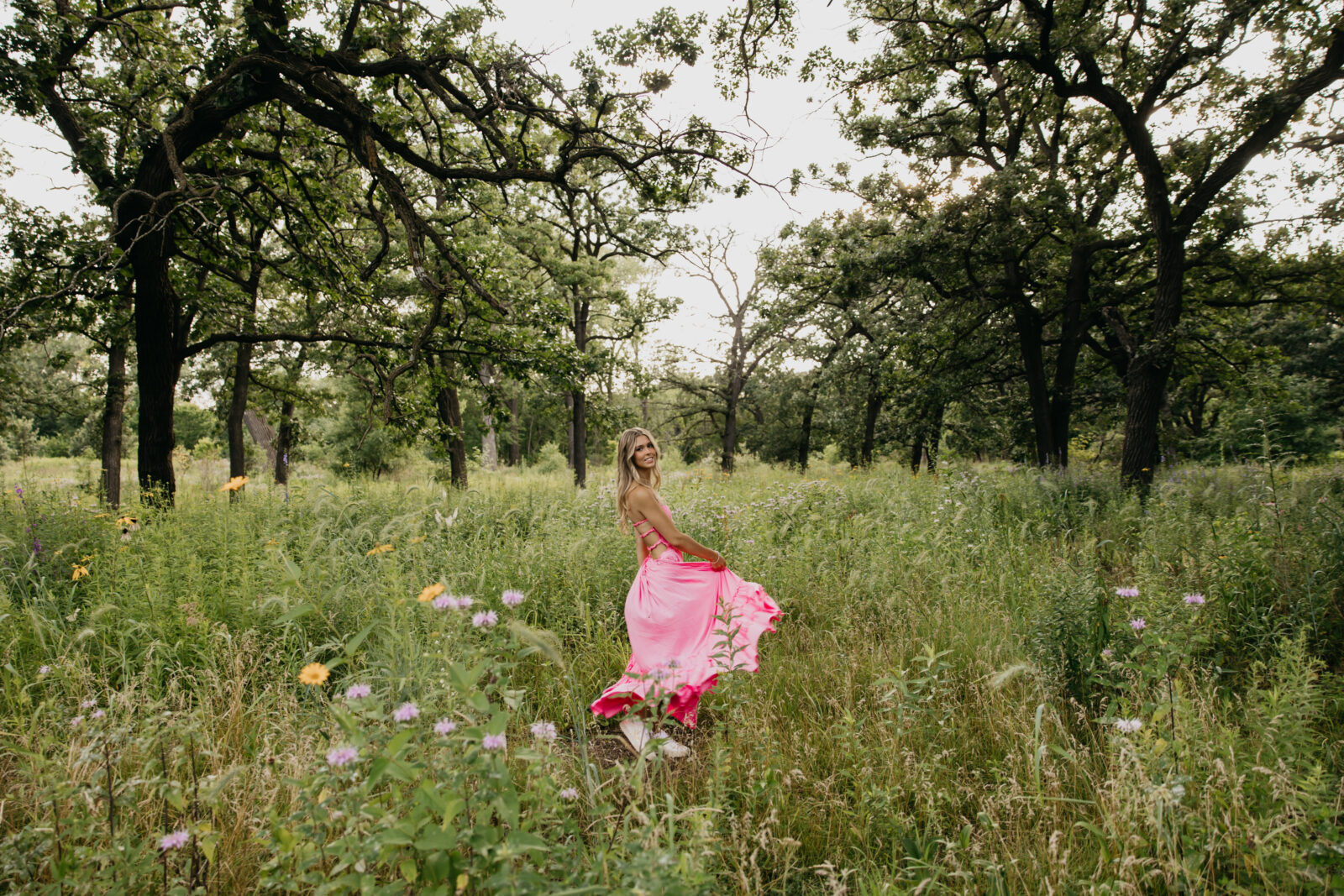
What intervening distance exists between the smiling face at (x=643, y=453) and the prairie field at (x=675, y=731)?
1044mm

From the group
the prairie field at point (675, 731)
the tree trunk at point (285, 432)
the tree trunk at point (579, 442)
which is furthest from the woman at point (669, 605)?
the tree trunk at point (285, 432)

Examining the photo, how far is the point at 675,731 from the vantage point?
3500 mm

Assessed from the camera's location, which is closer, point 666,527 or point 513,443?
point 666,527

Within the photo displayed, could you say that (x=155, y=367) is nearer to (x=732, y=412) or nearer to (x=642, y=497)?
(x=642, y=497)

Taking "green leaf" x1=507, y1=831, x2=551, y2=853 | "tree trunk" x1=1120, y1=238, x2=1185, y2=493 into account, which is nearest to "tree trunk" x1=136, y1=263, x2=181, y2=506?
"green leaf" x1=507, y1=831, x2=551, y2=853

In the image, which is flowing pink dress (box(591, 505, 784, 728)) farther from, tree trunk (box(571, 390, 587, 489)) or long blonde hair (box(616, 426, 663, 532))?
tree trunk (box(571, 390, 587, 489))

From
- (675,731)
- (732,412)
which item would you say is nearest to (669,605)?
(675,731)

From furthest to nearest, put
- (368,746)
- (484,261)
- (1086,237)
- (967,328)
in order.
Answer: (967,328) < (1086,237) < (484,261) < (368,746)

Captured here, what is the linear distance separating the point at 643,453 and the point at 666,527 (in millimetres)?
549

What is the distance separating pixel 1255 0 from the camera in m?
7.29

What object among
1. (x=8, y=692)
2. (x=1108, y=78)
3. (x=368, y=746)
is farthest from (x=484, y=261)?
(x=1108, y=78)

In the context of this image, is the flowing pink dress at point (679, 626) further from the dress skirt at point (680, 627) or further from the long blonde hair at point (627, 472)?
the long blonde hair at point (627, 472)

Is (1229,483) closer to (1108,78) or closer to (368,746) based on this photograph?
(1108,78)

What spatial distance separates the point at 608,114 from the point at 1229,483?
9844 millimetres
